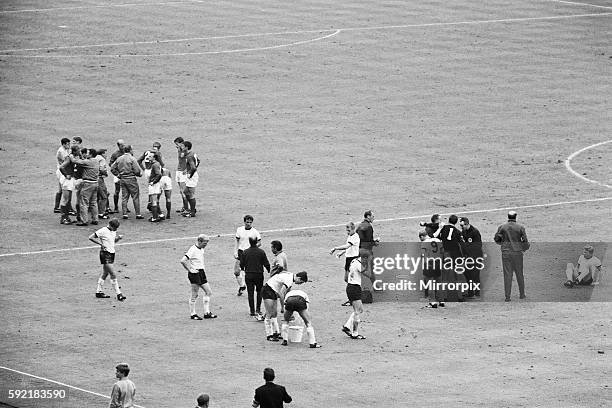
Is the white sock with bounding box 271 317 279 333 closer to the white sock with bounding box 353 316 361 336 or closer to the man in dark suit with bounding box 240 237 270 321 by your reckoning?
the man in dark suit with bounding box 240 237 270 321

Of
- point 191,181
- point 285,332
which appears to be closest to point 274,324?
point 285,332

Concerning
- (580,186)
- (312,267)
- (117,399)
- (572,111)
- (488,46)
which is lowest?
(117,399)

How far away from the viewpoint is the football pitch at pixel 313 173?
3064 cm

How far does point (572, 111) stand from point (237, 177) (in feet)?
48.6

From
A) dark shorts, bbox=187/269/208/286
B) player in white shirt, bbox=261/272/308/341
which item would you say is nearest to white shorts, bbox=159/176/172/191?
dark shorts, bbox=187/269/208/286

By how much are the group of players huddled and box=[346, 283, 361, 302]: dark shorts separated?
10.5m

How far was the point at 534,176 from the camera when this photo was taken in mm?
46906

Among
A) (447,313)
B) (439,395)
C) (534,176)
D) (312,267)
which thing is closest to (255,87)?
(534,176)

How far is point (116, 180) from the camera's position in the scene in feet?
138

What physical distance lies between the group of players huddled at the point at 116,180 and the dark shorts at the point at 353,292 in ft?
34.5

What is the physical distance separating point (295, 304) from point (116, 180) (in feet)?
39.1

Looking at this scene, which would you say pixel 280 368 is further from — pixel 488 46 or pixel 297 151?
pixel 488 46

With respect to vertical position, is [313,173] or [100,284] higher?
[313,173]

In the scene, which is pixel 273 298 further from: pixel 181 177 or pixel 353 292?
pixel 181 177
